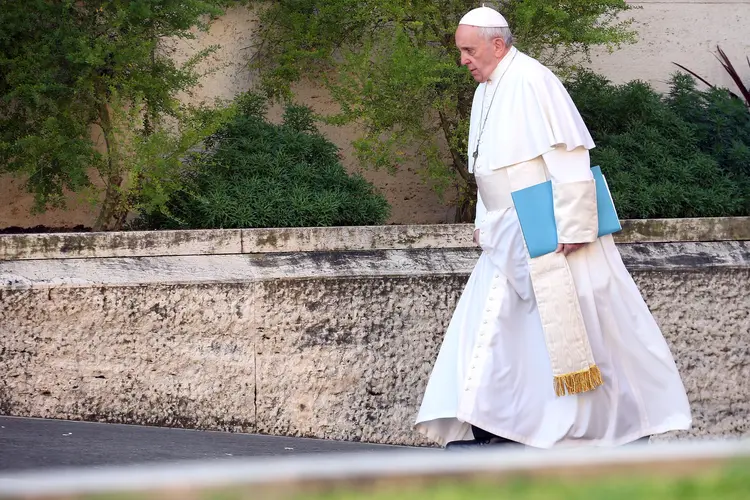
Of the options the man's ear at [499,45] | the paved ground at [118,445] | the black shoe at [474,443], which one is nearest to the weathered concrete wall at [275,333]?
the paved ground at [118,445]

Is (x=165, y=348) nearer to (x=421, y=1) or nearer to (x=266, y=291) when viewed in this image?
(x=266, y=291)

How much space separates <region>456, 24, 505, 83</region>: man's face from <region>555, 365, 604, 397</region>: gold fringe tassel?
1273 millimetres

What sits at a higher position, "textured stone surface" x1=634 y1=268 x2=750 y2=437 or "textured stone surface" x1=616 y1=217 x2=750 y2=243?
"textured stone surface" x1=616 y1=217 x2=750 y2=243

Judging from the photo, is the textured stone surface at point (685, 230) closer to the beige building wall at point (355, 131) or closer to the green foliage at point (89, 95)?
the beige building wall at point (355, 131)

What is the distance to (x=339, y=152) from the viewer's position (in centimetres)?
703

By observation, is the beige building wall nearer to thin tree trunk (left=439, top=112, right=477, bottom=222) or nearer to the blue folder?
thin tree trunk (left=439, top=112, right=477, bottom=222)

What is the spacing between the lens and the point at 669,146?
21.9ft

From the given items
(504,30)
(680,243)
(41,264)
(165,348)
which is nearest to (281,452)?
(165,348)

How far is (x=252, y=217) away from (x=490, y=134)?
1.79 m

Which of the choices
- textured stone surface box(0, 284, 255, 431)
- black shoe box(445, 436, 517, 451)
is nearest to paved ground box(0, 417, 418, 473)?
textured stone surface box(0, 284, 255, 431)

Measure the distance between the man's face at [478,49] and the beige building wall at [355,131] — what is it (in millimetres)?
2437

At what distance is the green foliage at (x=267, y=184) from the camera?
5.79 metres

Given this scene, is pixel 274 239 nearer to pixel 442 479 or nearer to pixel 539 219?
pixel 539 219

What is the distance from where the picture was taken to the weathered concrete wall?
4949 mm
